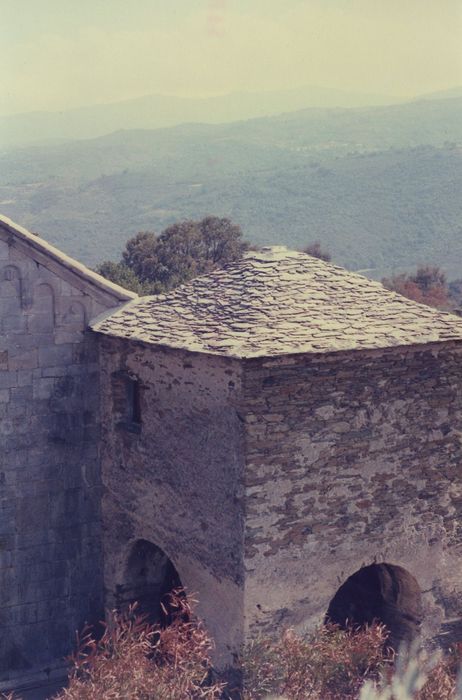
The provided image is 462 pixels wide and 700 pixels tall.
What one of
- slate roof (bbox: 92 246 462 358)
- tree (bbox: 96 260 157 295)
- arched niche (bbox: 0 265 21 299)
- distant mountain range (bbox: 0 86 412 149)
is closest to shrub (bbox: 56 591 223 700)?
slate roof (bbox: 92 246 462 358)

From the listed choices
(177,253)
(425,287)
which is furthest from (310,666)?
(425,287)

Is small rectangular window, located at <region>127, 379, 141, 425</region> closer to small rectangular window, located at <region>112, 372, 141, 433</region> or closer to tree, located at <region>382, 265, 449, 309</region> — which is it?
small rectangular window, located at <region>112, 372, 141, 433</region>

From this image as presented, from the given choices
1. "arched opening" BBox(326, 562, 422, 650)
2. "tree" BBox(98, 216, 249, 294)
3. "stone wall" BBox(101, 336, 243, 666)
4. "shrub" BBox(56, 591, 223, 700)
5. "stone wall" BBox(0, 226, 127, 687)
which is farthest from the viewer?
"tree" BBox(98, 216, 249, 294)

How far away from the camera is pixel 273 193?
78188 millimetres

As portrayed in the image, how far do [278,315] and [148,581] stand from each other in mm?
4026

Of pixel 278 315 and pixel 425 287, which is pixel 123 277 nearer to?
pixel 425 287

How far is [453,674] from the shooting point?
11.4m

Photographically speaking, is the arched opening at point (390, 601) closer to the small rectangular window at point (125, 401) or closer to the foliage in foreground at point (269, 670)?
the foliage in foreground at point (269, 670)

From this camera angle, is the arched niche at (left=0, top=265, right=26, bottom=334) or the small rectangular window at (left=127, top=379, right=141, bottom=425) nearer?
the arched niche at (left=0, top=265, right=26, bottom=334)

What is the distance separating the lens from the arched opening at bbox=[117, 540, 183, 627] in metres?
12.8

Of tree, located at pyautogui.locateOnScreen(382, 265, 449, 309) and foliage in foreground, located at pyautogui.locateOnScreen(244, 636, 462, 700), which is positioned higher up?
tree, located at pyautogui.locateOnScreen(382, 265, 449, 309)

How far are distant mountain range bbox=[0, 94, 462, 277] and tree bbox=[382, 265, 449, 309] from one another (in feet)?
46.0

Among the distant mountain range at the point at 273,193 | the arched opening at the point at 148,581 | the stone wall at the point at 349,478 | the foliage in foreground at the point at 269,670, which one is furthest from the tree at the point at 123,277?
the distant mountain range at the point at 273,193

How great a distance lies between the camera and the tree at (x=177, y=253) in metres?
34.0
